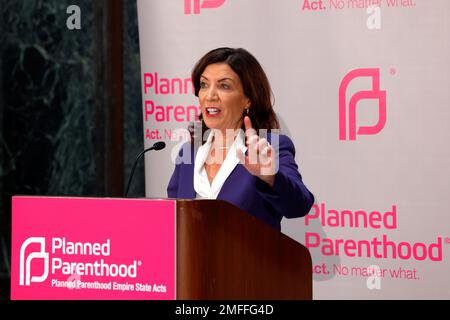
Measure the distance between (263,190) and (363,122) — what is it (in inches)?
52.9

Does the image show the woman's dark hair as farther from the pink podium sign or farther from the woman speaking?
the pink podium sign

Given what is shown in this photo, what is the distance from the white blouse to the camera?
123 inches

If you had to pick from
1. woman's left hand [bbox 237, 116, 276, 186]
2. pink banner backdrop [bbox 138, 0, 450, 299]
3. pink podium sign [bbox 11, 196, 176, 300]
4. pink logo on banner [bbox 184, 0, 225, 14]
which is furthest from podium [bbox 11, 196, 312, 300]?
pink logo on banner [bbox 184, 0, 225, 14]

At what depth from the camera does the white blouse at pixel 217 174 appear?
123 inches

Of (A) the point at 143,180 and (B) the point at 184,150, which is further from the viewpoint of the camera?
(A) the point at 143,180

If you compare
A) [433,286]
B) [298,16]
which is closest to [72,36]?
[298,16]

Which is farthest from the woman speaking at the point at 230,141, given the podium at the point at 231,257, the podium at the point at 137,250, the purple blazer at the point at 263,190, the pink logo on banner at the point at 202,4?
the pink logo on banner at the point at 202,4

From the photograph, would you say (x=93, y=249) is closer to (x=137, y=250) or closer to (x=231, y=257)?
(x=137, y=250)

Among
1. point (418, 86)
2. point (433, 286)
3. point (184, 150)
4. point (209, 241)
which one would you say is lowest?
point (433, 286)

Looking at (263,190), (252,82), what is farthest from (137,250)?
(252,82)

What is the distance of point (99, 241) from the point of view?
2.30 metres

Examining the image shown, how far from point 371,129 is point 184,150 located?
43.3 inches
